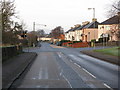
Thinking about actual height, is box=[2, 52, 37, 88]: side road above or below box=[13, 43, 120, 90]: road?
above

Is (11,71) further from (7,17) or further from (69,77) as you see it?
(7,17)

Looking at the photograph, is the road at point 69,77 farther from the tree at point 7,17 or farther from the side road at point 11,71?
the tree at point 7,17

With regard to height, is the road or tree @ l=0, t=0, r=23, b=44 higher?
tree @ l=0, t=0, r=23, b=44

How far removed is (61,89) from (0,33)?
14.8 metres

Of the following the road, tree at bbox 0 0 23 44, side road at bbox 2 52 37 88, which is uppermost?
tree at bbox 0 0 23 44

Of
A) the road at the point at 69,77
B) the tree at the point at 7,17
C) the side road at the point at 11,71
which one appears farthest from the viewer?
the tree at the point at 7,17

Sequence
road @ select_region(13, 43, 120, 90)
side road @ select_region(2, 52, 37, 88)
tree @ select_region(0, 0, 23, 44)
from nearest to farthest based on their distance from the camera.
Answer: road @ select_region(13, 43, 120, 90)
side road @ select_region(2, 52, 37, 88)
tree @ select_region(0, 0, 23, 44)

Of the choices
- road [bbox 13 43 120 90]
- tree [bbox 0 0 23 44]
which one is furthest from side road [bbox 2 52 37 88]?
tree [bbox 0 0 23 44]

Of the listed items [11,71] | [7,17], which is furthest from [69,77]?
[7,17]

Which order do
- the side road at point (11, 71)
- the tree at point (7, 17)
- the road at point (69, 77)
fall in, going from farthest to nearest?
the tree at point (7, 17)
the side road at point (11, 71)
the road at point (69, 77)

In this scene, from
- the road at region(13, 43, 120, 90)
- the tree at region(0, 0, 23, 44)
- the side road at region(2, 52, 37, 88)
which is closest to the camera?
the road at region(13, 43, 120, 90)

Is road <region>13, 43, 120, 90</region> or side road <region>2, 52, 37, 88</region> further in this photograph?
side road <region>2, 52, 37, 88</region>

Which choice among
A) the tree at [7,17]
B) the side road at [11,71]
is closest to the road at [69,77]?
the side road at [11,71]

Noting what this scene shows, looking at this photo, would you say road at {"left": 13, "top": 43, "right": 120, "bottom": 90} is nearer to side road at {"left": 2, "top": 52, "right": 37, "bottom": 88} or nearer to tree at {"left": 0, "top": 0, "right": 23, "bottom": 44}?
side road at {"left": 2, "top": 52, "right": 37, "bottom": 88}
